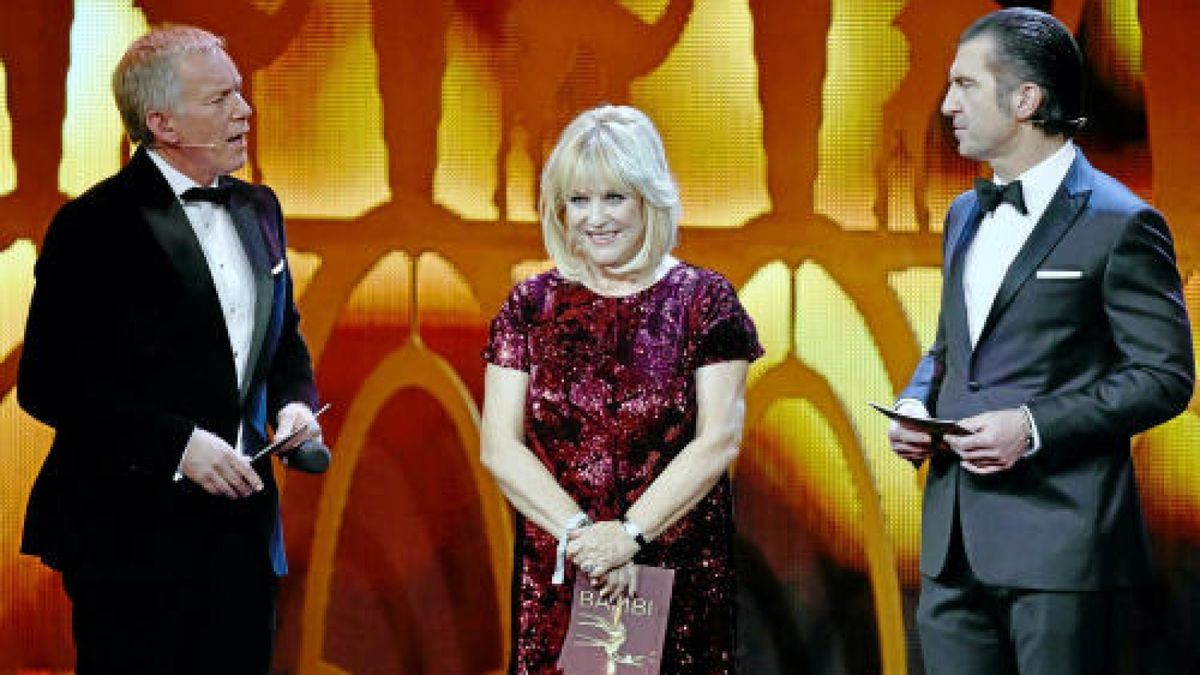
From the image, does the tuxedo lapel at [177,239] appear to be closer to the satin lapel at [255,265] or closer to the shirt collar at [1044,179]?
the satin lapel at [255,265]

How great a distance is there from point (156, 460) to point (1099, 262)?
1.66 m

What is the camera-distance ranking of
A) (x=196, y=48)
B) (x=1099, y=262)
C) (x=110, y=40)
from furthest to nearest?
(x=110, y=40) → (x=196, y=48) → (x=1099, y=262)

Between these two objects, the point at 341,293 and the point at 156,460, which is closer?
the point at 156,460

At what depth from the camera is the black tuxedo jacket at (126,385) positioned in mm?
2963

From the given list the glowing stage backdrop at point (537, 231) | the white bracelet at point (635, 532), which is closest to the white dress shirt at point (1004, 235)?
the white bracelet at point (635, 532)

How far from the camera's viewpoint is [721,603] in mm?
2992

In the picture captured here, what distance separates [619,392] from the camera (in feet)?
9.66

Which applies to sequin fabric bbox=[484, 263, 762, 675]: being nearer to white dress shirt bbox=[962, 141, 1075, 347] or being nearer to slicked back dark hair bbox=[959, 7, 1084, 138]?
white dress shirt bbox=[962, 141, 1075, 347]

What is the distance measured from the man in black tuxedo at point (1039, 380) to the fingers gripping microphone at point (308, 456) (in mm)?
1045

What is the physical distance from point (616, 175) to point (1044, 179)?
2.48ft

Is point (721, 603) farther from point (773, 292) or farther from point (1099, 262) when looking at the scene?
point (773, 292)

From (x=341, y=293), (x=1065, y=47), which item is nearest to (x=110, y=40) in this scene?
(x=341, y=293)

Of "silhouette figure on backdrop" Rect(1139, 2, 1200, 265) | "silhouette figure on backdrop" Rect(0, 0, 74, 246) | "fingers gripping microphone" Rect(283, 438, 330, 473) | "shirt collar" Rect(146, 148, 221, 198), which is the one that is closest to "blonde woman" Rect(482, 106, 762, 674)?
"fingers gripping microphone" Rect(283, 438, 330, 473)

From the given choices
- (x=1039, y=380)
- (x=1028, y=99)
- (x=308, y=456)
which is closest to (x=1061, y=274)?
(x=1039, y=380)
